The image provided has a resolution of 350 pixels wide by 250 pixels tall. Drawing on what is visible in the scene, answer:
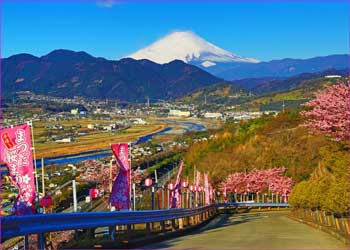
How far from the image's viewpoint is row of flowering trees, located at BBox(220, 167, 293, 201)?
4731 cm

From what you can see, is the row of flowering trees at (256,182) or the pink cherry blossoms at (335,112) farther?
the row of flowering trees at (256,182)

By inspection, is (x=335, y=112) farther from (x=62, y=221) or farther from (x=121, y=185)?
(x=62, y=221)

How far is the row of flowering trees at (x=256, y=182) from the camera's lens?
47.3 m

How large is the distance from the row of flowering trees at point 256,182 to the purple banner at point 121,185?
3505 cm

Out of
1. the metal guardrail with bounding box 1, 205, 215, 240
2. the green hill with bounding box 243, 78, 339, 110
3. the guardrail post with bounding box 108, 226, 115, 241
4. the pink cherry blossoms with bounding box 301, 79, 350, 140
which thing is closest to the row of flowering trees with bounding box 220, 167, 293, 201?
the pink cherry blossoms with bounding box 301, 79, 350, 140

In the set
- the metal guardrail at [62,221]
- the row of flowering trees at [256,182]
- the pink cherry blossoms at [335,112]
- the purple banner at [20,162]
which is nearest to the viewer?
the metal guardrail at [62,221]

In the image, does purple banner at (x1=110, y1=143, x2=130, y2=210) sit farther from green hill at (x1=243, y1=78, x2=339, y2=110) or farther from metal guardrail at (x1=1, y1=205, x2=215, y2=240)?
green hill at (x1=243, y1=78, x2=339, y2=110)

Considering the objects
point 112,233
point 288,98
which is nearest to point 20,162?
point 112,233

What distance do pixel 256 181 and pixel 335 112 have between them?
34.0 meters

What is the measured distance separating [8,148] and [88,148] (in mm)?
59361

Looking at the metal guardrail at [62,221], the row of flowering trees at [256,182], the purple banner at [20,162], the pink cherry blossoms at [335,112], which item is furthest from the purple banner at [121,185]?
the row of flowering trees at [256,182]

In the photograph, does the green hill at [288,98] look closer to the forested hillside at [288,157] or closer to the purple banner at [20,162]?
the forested hillside at [288,157]

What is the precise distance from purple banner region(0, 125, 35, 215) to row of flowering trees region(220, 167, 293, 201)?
3911cm

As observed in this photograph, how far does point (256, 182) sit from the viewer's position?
161ft
